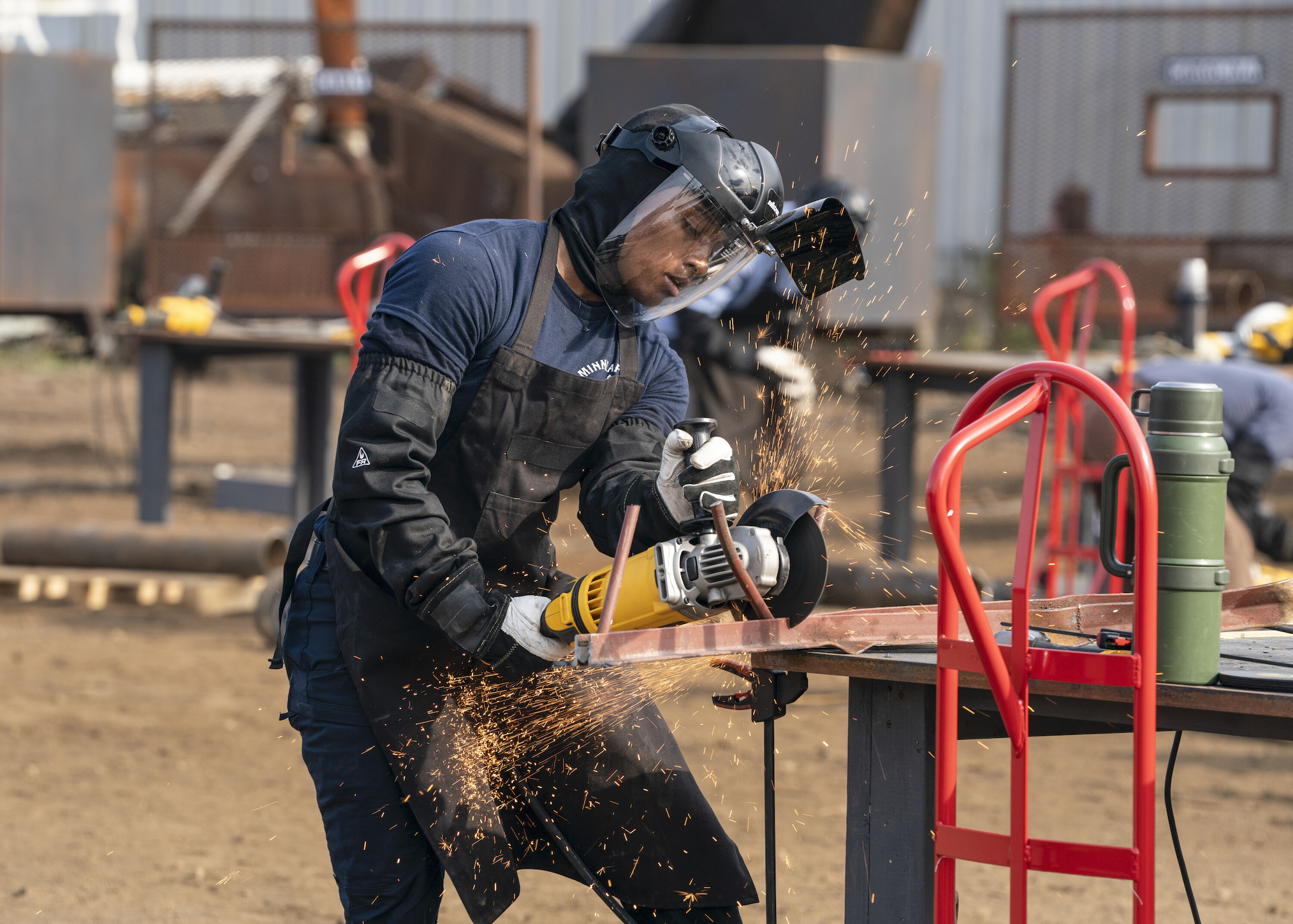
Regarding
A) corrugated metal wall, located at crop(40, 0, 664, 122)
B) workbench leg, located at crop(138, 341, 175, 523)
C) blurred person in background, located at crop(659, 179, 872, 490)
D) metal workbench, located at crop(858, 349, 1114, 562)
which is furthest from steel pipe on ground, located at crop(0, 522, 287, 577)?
corrugated metal wall, located at crop(40, 0, 664, 122)

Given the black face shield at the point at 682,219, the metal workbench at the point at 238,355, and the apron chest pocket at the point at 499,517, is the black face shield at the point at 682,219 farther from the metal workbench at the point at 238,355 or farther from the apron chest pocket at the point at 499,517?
the metal workbench at the point at 238,355

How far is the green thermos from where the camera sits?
2088mm

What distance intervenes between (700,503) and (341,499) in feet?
1.95

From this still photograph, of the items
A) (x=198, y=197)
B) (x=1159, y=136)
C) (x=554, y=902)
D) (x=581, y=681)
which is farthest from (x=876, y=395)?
(x=581, y=681)

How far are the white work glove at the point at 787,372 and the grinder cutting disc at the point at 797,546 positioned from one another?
14.0 ft

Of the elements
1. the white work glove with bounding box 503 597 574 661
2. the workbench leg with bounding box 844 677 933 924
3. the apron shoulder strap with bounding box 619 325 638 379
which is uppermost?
the apron shoulder strap with bounding box 619 325 638 379

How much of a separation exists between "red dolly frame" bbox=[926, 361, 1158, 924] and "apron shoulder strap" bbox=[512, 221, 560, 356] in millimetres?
804

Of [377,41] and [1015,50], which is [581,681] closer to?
[1015,50]

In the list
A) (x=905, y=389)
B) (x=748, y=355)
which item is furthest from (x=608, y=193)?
(x=905, y=389)

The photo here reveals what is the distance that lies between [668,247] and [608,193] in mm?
150

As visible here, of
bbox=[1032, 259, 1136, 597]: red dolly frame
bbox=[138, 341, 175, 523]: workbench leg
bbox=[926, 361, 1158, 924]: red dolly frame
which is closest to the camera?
bbox=[926, 361, 1158, 924]: red dolly frame

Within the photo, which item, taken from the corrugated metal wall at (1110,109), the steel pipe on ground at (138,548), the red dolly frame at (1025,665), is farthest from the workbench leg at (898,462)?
the red dolly frame at (1025,665)

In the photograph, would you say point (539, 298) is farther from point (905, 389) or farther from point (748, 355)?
point (905, 389)

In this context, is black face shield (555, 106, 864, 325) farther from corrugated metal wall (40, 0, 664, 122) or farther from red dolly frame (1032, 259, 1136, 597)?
corrugated metal wall (40, 0, 664, 122)
